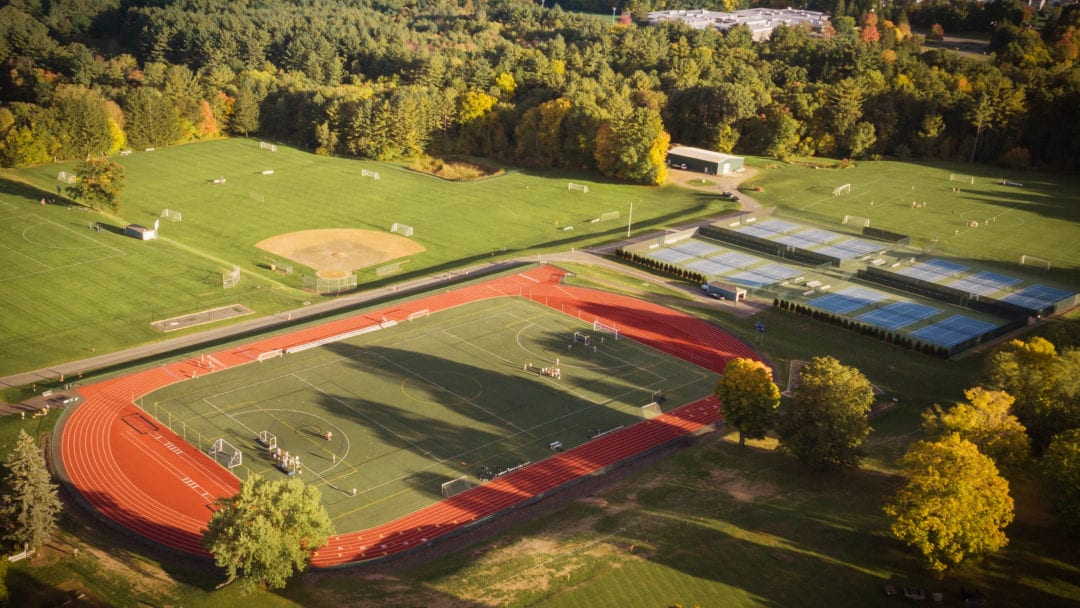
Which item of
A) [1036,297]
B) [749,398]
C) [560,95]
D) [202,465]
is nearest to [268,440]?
[202,465]

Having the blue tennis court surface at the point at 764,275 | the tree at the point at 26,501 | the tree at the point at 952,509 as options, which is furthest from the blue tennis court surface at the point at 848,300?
the tree at the point at 26,501

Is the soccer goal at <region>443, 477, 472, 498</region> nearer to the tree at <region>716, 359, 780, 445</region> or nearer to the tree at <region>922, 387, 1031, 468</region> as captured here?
the tree at <region>716, 359, 780, 445</region>

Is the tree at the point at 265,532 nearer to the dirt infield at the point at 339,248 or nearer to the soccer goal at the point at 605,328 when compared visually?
the soccer goal at the point at 605,328

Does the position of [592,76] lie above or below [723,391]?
above

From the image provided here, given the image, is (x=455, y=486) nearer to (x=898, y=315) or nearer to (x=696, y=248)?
(x=898, y=315)

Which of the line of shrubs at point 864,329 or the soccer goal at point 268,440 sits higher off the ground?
the line of shrubs at point 864,329

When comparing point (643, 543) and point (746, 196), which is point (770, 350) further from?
point (746, 196)

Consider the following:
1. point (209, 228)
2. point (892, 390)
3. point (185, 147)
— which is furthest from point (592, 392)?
point (185, 147)
